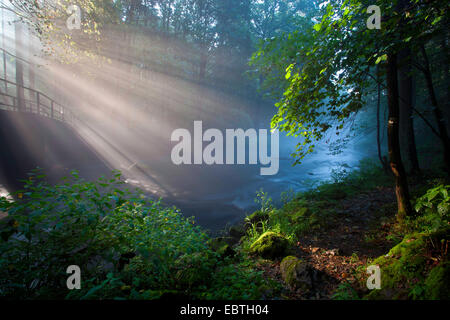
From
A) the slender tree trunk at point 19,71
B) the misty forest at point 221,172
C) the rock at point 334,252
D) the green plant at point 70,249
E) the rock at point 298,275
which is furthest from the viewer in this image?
the slender tree trunk at point 19,71

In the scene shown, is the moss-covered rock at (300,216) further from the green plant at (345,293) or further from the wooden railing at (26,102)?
the wooden railing at (26,102)

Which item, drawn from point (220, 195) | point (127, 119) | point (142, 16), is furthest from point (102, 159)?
point (142, 16)

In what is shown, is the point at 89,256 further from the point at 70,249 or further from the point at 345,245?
the point at 345,245

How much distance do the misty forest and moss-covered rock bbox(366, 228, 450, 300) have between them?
0.02m

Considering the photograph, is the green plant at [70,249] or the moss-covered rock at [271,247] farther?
the moss-covered rock at [271,247]

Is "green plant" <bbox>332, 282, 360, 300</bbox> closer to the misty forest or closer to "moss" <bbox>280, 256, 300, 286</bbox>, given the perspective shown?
the misty forest

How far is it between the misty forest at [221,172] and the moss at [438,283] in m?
0.01

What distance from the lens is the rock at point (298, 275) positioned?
2.69 m

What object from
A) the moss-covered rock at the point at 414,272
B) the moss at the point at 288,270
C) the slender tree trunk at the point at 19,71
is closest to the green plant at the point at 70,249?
the moss at the point at 288,270

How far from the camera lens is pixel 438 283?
2012 mm

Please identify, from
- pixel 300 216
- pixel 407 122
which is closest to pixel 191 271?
pixel 300 216

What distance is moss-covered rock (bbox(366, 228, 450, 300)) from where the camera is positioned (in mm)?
2031

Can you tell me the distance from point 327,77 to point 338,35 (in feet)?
2.46

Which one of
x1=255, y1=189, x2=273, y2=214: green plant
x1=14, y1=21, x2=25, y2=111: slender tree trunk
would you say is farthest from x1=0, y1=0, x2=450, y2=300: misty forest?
x1=255, y1=189, x2=273, y2=214: green plant
